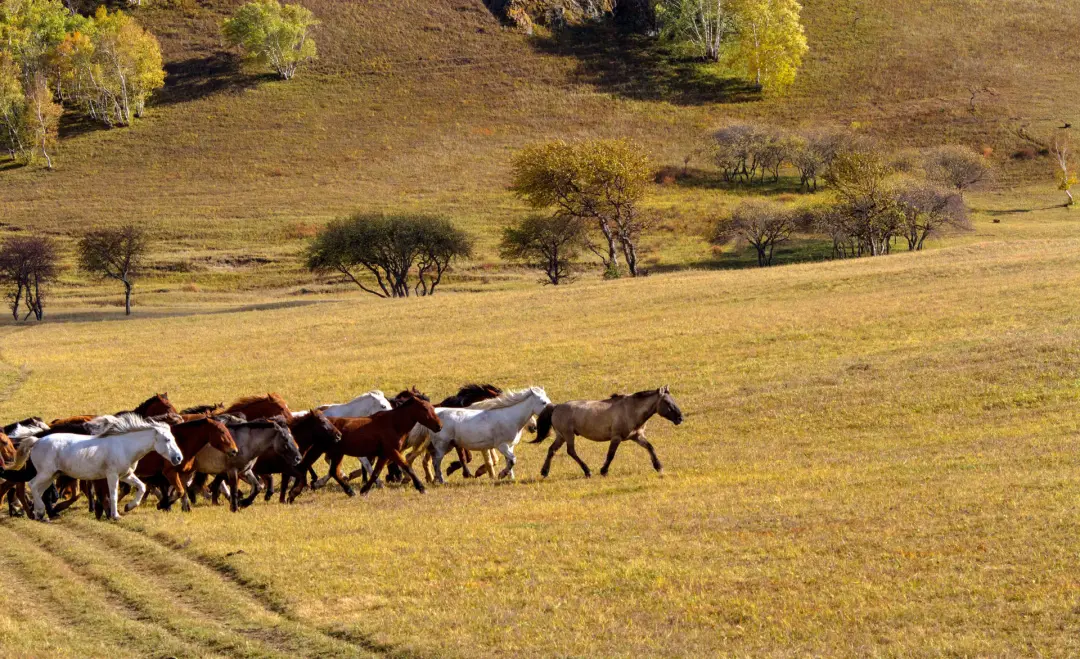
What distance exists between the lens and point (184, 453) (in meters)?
20.8

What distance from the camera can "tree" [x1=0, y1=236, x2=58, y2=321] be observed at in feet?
250

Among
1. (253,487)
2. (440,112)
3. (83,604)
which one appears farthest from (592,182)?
(83,604)

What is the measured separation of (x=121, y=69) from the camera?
445ft

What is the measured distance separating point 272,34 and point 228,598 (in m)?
140

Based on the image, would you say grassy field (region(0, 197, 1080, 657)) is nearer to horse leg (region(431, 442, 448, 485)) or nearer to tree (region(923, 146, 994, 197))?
horse leg (region(431, 442, 448, 485))

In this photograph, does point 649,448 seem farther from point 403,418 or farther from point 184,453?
point 184,453

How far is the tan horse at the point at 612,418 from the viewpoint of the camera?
22.5m

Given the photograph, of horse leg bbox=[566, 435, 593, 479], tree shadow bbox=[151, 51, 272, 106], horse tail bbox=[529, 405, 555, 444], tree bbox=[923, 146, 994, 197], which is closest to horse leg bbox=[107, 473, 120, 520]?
horse tail bbox=[529, 405, 555, 444]

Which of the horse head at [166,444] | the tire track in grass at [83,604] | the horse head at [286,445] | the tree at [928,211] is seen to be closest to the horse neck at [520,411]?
the horse head at [286,445]

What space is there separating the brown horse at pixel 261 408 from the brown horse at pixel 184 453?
2.85 metres

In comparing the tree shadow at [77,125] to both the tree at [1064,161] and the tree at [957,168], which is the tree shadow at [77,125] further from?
the tree at [1064,161]

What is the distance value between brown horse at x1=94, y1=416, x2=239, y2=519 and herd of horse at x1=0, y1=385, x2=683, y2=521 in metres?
0.02

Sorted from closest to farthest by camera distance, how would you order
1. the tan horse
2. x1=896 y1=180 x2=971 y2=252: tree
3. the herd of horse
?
the herd of horse < the tan horse < x1=896 y1=180 x2=971 y2=252: tree

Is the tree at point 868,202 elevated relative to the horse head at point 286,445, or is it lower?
elevated
